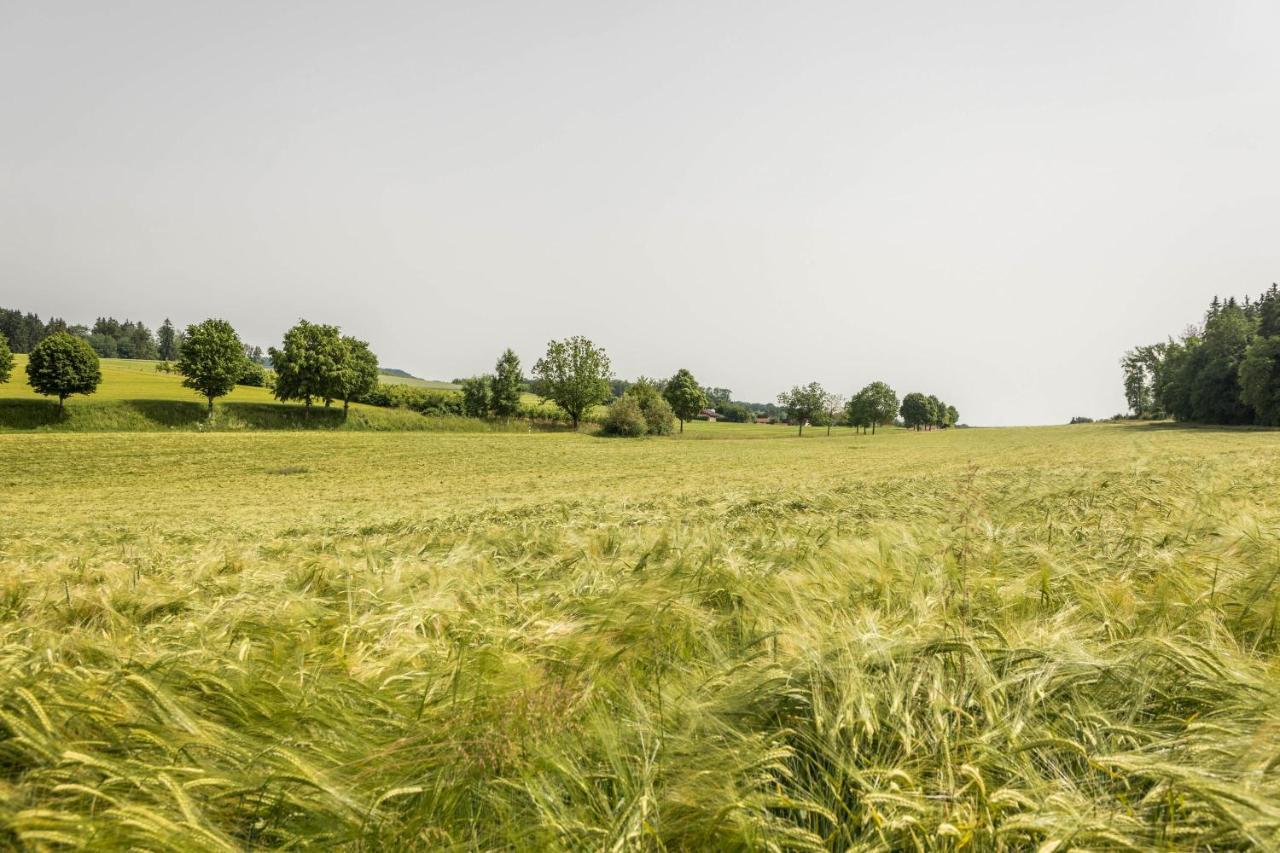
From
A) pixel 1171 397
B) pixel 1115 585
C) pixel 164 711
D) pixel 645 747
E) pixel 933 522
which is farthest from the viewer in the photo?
pixel 1171 397

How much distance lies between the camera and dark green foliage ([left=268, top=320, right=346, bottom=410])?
194 ft

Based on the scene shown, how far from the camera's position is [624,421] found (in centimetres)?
6612

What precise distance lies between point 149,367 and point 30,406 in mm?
78253

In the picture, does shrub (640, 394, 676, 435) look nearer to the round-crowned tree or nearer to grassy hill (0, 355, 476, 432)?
grassy hill (0, 355, 476, 432)

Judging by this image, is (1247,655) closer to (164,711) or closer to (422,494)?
(164,711)

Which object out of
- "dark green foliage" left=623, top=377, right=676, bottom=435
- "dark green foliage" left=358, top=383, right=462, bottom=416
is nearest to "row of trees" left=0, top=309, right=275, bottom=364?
"dark green foliage" left=358, top=383, right=462, bottom=416

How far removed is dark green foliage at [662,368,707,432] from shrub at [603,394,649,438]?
28.7 metres

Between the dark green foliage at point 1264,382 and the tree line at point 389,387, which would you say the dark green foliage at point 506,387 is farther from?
the dark green foliage at point 1264,382

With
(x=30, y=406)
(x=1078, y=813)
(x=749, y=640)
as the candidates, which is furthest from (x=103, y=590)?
(x=30, y=406)

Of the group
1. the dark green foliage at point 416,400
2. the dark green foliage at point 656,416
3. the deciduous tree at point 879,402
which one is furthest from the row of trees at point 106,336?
the deciduous tree at point 879,402

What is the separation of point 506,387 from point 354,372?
24.0 m

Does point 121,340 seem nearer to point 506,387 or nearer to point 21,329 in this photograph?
point 21,329

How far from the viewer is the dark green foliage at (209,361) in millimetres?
53906

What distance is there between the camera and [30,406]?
45.9m
